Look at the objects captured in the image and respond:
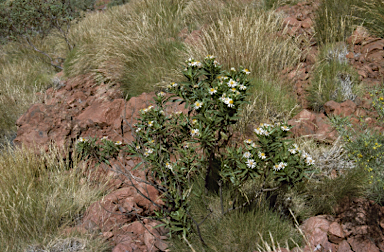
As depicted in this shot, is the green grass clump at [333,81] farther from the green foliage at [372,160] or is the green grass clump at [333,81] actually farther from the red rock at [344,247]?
the red rock at [344,247]

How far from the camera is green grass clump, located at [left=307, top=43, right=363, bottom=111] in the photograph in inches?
136

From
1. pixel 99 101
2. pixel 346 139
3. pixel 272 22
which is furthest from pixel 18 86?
pixel 346 139

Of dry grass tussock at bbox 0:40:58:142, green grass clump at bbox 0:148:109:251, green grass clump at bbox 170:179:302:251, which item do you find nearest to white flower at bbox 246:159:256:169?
green grass clump at bbox 170:179:302:251

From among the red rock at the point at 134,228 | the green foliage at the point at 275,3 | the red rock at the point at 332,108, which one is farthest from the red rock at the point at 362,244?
the green foliage at the point at 275,3

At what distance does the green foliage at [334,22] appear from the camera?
408 centimetres

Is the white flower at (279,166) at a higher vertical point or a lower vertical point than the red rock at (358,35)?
lower

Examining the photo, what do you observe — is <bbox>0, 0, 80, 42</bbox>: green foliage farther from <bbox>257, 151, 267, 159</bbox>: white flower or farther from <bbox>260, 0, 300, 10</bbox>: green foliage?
<bbox>257, 151, 267, 159</bbox>: white flower

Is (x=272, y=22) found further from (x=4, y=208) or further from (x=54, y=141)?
(x=4, y=208)

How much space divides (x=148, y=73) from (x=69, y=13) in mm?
4680

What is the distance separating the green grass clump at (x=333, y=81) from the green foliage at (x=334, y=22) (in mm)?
336

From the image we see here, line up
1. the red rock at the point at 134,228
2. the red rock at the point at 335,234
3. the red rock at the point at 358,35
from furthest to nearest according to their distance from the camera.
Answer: the red rock at the point at 358,35 < the red rock at the point at 134,228 < the red rock at the point at 335,234

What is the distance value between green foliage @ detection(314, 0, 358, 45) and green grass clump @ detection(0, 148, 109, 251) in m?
3.88

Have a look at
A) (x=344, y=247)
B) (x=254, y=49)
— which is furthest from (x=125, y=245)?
(x=254, y=49)

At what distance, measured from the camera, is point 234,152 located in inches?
84.5
